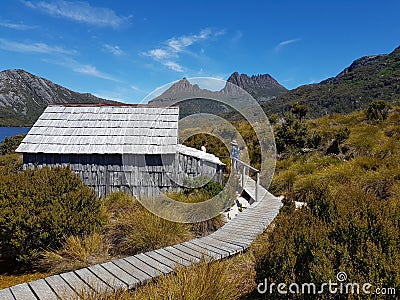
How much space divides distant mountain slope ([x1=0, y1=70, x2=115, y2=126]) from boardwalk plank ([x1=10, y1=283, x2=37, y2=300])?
129 metres

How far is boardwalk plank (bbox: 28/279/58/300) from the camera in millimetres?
4199

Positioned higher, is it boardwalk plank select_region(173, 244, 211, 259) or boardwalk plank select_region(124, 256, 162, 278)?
boardwalk plank select_region(173, 244, 211, 259)

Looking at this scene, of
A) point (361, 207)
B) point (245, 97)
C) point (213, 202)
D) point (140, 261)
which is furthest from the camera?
point (245, 97)

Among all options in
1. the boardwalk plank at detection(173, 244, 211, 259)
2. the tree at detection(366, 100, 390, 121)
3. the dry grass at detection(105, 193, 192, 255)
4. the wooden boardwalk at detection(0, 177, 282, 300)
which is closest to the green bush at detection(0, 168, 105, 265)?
the dry grass at detection(105, 193, 192, 255)

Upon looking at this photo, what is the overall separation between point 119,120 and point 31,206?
640cm

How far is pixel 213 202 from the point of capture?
8695mm

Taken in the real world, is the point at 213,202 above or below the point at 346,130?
below

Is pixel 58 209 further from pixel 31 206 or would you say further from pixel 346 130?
pixel 346 130

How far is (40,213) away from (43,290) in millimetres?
2278

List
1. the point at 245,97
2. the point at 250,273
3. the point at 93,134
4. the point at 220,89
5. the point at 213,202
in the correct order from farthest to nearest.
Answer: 1. the point at 93,134
2. the point at 245,97
3. the point at 220,89
4. the point at 213,202
5. the point at 250,273

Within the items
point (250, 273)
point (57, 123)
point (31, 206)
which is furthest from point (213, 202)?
point (57, 123)

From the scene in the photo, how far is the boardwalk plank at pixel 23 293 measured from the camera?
13.8 ft

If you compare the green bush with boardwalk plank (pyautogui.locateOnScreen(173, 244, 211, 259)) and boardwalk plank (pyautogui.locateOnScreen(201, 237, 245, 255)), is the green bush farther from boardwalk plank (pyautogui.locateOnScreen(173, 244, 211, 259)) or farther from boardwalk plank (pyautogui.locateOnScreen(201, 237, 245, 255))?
boardwalk plank (pyautogui.locateOnScreen(201, 237, 245, 255))

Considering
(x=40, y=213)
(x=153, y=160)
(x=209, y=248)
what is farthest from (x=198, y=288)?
(x=153, y=160)
